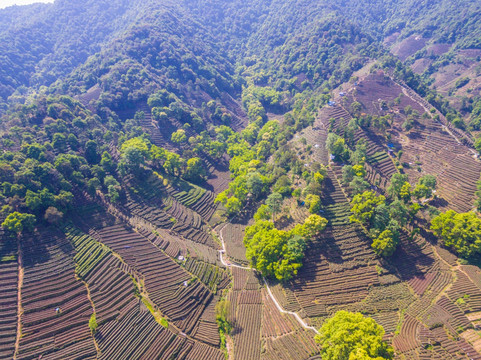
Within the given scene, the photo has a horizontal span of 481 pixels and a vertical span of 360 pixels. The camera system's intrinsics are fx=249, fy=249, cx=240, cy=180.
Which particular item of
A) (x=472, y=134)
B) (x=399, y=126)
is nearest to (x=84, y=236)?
(x=399, y=126)

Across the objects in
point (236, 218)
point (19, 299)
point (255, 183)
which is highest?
point (255, 183)

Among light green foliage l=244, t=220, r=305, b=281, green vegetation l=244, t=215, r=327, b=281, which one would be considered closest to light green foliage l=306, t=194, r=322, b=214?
green vegetation l=244, t=215, r=327, b=281

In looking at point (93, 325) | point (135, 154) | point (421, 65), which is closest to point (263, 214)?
point (93, 325)

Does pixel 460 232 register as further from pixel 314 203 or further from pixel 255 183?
pixel 255 183

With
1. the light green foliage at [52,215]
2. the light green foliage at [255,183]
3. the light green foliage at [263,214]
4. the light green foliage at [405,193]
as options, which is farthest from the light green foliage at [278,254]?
the light green foliage at [52,215]

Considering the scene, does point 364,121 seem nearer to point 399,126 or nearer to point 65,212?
point 399,126

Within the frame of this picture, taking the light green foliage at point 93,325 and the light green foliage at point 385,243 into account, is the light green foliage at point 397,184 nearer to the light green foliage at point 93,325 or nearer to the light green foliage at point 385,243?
the light green foliage at point 385,243

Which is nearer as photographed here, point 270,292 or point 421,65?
point 270,292
